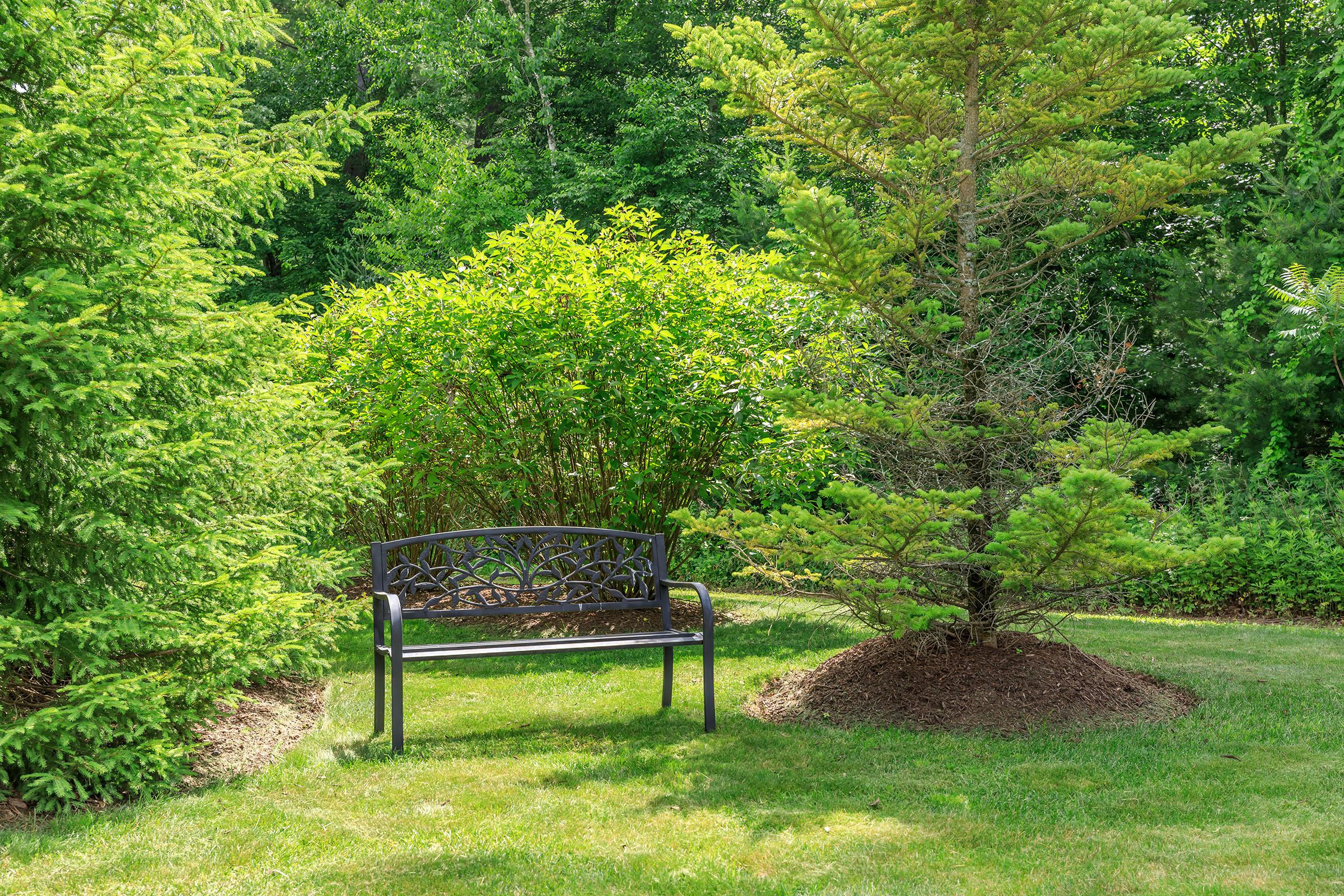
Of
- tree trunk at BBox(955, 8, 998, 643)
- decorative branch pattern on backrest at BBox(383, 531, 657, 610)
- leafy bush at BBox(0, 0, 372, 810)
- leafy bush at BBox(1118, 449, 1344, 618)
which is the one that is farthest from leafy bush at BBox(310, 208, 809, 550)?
leafy bush at BBox(1118, 449, 1344, 618)

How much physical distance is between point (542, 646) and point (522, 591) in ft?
1.89

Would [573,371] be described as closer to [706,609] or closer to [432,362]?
[432,362]

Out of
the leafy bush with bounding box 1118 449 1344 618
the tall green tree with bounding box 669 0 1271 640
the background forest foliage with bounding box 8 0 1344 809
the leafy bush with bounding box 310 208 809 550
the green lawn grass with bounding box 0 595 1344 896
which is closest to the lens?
the green lawn grass with bounding box 0 595 1344 896

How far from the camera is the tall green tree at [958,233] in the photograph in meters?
4.79

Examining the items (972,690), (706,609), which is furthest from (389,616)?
(972,690)

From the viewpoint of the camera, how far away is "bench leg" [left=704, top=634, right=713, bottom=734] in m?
5.09

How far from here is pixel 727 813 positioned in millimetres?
3895

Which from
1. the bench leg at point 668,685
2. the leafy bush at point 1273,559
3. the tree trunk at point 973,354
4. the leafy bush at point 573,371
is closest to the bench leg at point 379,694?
the bench leg at point 668,685

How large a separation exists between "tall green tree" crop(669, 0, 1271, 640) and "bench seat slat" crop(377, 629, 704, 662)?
0.67 m

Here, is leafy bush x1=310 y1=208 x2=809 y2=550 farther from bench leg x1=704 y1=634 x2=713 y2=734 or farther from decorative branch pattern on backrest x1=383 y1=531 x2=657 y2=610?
bench leg x1=704 y1=634 x2=713 y2=734

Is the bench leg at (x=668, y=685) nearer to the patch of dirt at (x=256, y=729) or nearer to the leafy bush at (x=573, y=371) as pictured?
the patch of dirt at (x=256, y=729)

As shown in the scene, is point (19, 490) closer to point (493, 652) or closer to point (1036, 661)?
point (493, 652)

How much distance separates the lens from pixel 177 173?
13.5ft

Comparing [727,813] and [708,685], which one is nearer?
[727,813]
